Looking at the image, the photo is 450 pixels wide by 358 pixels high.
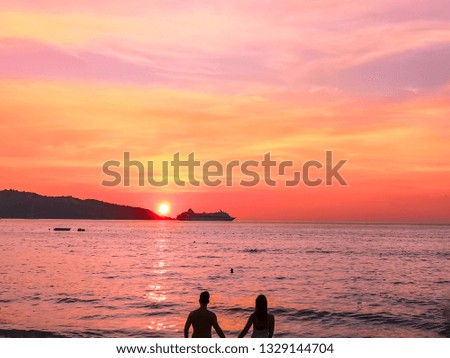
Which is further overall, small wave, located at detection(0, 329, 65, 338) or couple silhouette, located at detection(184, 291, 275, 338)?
small wave, located at detection(0, 329, 65, 338)

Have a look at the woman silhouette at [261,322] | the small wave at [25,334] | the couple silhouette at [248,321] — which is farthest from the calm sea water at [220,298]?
the woman silhouette at [261,322]

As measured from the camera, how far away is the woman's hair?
12.4 m

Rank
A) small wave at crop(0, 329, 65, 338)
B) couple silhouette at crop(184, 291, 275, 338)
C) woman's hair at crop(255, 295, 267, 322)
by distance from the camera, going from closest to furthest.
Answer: woman's hair at crop(255, 295, 267, 322), couple silhouette at crop(184, 291, 275, 338), small wave at crop(0, 329, 65, 338)

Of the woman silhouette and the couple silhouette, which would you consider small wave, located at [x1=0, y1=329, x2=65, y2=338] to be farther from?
the woman silhouette

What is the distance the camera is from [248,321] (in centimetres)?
1274

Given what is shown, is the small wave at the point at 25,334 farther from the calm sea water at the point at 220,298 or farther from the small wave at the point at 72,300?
the small wave at the point at 72,300

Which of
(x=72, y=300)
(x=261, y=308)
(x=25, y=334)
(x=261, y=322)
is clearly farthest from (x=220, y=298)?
(x=261, y=308)

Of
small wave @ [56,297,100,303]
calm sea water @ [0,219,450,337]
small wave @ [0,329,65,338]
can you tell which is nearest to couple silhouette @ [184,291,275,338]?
small wave @ [0,329,65,338]

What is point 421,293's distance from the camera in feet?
160

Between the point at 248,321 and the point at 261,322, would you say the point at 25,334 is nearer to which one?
the point at 248,321

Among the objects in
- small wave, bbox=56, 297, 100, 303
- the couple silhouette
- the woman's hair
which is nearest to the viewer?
the woman's hair

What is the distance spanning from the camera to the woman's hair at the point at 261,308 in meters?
12.4
